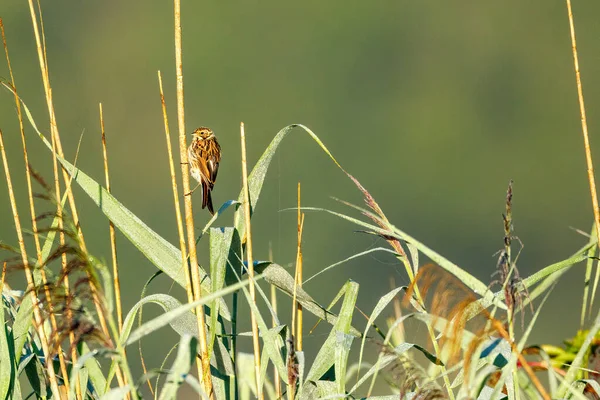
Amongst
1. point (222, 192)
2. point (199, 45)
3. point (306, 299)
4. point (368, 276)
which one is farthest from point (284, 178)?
point (306, 299)

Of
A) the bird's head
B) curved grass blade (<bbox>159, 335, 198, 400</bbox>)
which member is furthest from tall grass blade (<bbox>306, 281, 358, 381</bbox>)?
the bird's head

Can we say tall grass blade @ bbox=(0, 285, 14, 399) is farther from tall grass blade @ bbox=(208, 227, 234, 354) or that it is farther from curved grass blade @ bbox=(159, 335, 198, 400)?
curved grass blade @ bbox=(159, 335, 198, 400)

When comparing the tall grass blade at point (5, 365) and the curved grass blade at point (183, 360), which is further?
the tall grass blade at point (5, 365)

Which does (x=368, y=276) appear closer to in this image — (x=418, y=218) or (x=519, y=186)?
(x=418, y=218)

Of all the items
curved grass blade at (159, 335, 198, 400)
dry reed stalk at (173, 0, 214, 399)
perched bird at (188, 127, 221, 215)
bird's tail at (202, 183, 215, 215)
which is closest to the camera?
curved grass blade at (159, 335, 198, 400)

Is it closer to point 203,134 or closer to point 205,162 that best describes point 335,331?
point 205,162

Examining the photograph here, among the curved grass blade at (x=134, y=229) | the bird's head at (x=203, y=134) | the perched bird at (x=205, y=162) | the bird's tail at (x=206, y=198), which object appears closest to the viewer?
the curved grass blade at (x=134, y=229)

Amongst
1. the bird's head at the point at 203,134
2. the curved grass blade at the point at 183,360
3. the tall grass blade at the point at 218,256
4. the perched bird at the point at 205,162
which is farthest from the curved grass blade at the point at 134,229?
the bird's head at the point at 203,134

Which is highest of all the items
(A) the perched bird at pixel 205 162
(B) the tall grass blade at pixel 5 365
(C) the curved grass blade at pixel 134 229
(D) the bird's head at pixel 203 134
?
(C) the curved grass blade at pixel 134 229

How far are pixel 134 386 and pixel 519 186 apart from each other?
24891mm

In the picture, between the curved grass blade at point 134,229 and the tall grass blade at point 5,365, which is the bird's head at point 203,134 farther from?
the tall grass blade at point 5,365

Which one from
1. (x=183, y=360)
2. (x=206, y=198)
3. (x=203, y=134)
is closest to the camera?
(x=183, y=360)

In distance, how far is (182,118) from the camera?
1.80 meters

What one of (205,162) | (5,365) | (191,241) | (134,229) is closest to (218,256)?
(191,241)
